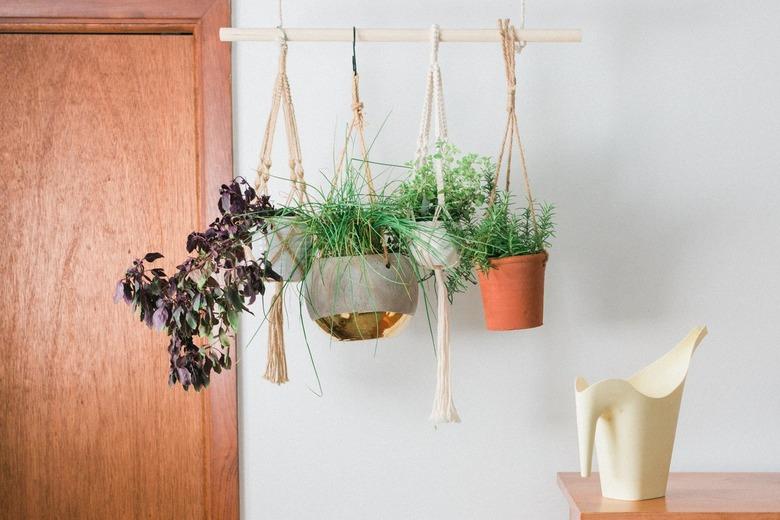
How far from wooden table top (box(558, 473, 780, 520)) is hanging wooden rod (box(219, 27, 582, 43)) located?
829mm

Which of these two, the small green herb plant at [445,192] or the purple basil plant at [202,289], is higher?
the small green herb plant at [445,192]

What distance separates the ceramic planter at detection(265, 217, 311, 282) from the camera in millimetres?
1307

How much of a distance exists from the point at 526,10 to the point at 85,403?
1229mm

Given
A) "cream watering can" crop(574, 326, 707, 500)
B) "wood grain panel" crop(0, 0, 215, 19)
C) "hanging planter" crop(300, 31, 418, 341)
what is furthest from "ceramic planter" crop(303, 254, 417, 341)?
"wood grain panel" crop(0, 0, 215, 19)

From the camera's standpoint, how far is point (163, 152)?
1648 mm

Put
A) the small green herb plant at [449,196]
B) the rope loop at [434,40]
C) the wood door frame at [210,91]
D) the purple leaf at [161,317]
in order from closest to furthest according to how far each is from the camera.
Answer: the purple leaf at [161,317] → the small green herb plant at [449,196] → the rope loop at [434,40] → the wood door frame at [210,91]

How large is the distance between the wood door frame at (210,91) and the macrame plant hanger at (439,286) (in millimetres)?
421

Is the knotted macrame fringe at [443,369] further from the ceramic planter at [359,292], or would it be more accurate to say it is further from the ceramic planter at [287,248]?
the ceramic planter at [287,248]

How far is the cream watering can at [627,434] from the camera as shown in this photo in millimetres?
1299

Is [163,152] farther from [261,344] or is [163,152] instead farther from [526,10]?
[526,10]

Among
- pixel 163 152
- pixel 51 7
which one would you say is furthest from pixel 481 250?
pixel 51 7

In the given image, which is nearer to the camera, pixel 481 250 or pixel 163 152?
pixel 481 250

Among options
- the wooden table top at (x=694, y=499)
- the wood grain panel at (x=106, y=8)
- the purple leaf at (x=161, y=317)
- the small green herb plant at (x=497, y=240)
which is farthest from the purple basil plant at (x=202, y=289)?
the wooden table top at (x=694, y=499)

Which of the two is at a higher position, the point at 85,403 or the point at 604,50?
the point at 604,50
